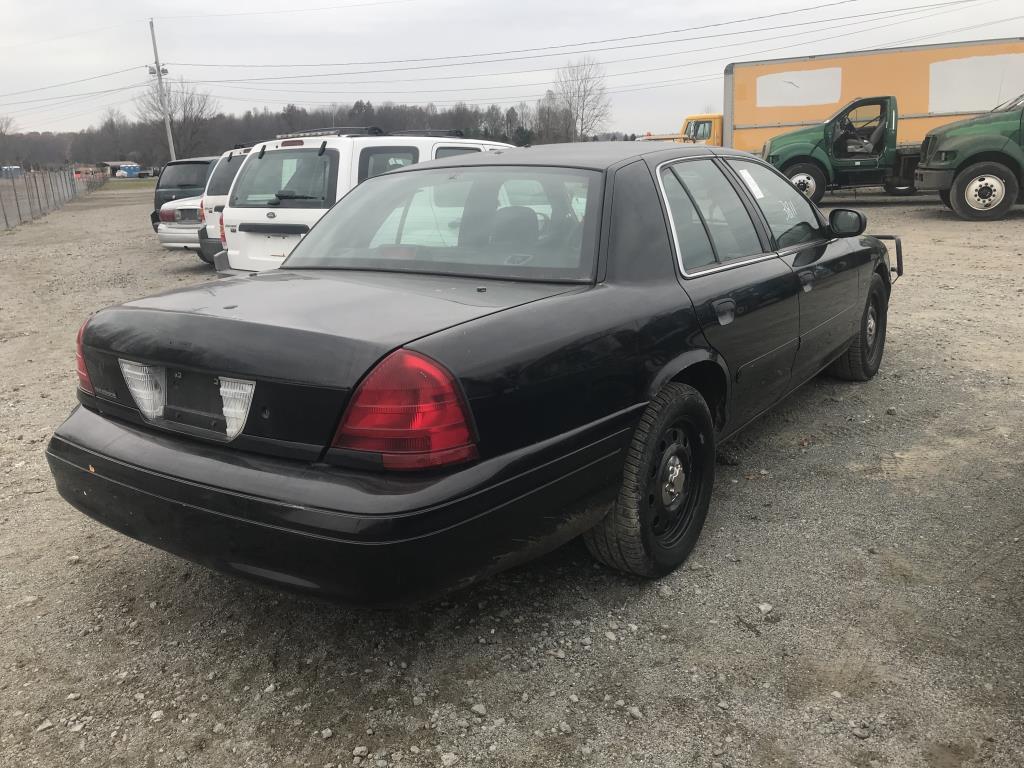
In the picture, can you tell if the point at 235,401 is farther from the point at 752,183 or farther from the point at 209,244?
the point at 209,244

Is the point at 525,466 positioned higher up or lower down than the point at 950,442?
higher up

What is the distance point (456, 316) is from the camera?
94.4 inches

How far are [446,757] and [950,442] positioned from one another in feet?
11.2

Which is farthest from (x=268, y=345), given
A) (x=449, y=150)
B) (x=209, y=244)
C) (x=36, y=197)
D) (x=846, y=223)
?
(x=36, y=197)

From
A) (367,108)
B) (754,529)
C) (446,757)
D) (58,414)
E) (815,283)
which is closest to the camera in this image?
(446,757)

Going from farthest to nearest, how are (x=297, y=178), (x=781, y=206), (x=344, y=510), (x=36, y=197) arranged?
(x=36, y=197) < (x=297, y=178) < (x=781, y=206) < (x=344, y=510)

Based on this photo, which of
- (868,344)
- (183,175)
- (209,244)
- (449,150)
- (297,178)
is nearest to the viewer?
(868,344)

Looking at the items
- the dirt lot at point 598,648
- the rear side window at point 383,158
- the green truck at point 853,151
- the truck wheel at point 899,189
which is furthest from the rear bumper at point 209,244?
the truck wheel at point 899,189

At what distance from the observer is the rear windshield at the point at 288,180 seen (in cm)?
734

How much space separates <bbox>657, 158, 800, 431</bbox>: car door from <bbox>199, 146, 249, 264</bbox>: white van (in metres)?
7.62

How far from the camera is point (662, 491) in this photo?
9.95 ft

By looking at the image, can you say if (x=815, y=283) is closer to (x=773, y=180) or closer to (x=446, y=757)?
(x=773, y=180)

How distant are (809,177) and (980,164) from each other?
12.1 ft

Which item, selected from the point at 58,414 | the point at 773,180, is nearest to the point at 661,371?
the point at 773,180
